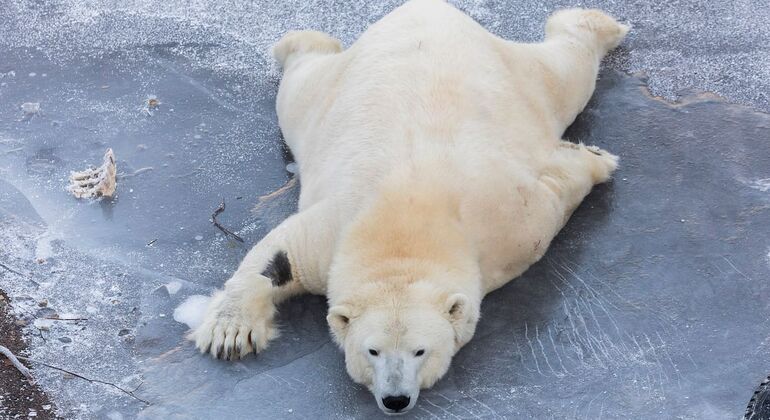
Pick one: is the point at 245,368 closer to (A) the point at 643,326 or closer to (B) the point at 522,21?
(A) the point at 643,326

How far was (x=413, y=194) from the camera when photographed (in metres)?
3.92

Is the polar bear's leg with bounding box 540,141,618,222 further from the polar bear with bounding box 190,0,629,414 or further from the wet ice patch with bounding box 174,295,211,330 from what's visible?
the wet ice patch with bounding box 174,295,211,330

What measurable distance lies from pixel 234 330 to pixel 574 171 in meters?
→ 1.70

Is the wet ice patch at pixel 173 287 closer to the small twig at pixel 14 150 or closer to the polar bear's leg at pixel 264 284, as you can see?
the polar bear's leg at pixel 264 284

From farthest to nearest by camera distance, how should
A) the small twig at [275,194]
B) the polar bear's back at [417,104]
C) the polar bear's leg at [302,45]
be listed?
the polar bear's leg at [302,45] → the small twig at [275,194] → the polar bear's back at [417,104]

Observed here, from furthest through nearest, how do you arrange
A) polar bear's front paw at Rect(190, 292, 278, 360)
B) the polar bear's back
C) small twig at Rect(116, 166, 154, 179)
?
small twig at Rect(116, 166, 154, 179), the polar bear's back, polar bear's front paw at Rect(190, 292, 278, 360)

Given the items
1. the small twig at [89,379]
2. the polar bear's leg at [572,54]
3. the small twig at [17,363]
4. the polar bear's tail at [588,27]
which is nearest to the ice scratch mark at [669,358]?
the polar bear's leg at [572,54]

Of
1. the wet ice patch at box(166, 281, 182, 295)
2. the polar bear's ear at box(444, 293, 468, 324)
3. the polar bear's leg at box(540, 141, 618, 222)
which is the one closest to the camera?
the polar bear's ear at box(444, 293, 468, 324)

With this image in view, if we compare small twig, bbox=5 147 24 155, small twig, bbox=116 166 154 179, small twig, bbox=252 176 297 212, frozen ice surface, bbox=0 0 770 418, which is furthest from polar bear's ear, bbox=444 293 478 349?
small twig, bbox=5 147 24 155

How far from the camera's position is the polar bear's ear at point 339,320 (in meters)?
3.71

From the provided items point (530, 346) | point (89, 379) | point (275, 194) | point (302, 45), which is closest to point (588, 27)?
point (302, 45)

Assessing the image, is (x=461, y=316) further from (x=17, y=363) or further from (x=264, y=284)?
(x=17, y=363)

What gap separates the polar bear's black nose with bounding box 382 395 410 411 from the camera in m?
3.54

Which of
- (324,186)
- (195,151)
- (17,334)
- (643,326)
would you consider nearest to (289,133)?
(195,151)
